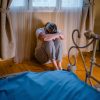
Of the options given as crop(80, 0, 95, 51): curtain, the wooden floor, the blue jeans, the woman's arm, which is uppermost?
crop(80, 0, 95, 51): curtain

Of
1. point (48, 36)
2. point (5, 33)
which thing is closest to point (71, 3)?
point (48, 36)

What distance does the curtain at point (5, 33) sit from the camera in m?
3.25

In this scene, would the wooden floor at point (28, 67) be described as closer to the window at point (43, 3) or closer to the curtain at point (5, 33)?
the curtain at point (5, 33)

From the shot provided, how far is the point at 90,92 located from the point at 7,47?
2052mm

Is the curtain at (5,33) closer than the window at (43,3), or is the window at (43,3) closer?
the curtain at (5,33)

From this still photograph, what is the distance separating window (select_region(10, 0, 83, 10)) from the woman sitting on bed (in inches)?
17.6

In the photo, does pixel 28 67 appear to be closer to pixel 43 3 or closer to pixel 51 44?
pixel 51 44

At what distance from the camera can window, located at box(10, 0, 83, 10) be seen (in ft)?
11.3

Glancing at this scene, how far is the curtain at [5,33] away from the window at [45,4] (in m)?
0.17

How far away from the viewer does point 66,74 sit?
6.55ft

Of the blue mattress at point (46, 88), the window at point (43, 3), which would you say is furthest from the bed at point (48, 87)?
the window at point (43, 3)

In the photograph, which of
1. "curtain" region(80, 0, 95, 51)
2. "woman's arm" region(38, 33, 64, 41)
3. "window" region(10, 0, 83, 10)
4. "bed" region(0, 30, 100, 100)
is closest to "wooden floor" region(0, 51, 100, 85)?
"woman's arm" region(38, 33, 64, 41)

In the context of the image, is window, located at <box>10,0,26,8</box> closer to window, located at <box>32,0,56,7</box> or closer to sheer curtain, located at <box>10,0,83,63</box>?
sheer curtain, located at <box>10,0,83,63</box>

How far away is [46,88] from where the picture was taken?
5.81 ft
